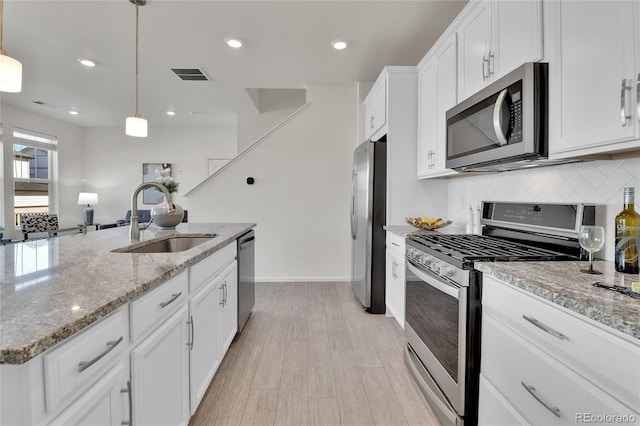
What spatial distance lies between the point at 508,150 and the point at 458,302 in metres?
0.78

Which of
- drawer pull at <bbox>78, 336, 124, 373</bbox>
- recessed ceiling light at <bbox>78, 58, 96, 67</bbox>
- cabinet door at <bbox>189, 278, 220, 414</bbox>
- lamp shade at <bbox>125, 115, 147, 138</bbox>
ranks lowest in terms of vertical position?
cabinet door at <bbox>189, 278, 220, 414</bbox>

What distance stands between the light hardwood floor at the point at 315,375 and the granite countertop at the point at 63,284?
0.89 m

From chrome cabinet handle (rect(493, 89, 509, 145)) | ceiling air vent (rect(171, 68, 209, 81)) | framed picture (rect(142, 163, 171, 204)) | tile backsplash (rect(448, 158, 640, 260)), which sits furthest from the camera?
framed picture (rect(142, 163, 171, 204))

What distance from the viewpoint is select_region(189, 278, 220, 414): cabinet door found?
1521mm

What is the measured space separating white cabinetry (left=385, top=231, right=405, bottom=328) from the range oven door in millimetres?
492

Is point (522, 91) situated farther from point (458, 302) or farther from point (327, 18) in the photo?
point (327, 18)

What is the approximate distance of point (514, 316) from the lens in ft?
3.74

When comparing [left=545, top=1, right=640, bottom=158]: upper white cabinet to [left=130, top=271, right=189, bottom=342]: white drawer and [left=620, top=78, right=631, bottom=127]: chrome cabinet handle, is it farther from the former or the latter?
[left=130, top=271, right=189, bottom=342]: white drawer

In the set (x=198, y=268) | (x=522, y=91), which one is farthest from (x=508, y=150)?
(x=198, y=268)

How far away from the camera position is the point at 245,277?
108 inches

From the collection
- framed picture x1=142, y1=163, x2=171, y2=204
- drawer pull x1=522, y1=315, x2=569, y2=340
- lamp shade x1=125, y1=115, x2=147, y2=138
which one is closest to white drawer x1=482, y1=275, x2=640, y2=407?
drawer pull x1=522, y1=315, x2=569, y2=340

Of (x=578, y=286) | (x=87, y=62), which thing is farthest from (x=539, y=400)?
(x=87, y=62)

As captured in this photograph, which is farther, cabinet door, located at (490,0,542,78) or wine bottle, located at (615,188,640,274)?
cabinet door, located at (490,0,542,78)

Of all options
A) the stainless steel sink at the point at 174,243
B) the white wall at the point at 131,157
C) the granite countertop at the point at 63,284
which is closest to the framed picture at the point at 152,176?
the white wall at the point at 131,157
